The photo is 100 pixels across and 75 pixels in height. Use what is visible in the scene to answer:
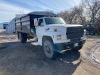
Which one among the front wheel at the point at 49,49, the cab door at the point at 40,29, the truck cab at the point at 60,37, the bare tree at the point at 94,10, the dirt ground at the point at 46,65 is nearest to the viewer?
the dirt ground at the point at 46,65

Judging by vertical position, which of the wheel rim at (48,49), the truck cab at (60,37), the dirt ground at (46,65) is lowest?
the dirt ground at (46,65)

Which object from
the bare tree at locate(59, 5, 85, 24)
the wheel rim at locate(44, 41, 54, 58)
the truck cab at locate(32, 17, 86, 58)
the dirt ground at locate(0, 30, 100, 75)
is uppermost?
the bare tree at locate(59, 5, 85, 24)

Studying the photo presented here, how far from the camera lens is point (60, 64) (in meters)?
6.62

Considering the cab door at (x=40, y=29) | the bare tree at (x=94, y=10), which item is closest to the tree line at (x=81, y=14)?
the bare tree at (x=94, y=10)

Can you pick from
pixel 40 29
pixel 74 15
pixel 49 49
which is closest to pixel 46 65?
pixel 49 49

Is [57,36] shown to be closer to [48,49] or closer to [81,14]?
[48,49]

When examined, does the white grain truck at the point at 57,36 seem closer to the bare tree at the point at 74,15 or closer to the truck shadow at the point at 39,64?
the truck shadow at the point at 39,64

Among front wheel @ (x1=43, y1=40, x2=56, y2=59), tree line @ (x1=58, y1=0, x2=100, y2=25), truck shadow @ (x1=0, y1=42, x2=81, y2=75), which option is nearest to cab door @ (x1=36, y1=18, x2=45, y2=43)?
front wheel @ (x1=43, y1=40, x2=56, y2=59)

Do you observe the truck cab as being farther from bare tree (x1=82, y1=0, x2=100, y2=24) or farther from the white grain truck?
bare tree (x1=82, y1=0, x2=100, y2=24)

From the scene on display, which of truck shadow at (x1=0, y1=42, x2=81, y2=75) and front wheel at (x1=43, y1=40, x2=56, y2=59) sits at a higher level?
front wheel at (x1=43, y1=40, x2=56, y2=59)

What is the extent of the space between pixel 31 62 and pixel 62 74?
198 cm

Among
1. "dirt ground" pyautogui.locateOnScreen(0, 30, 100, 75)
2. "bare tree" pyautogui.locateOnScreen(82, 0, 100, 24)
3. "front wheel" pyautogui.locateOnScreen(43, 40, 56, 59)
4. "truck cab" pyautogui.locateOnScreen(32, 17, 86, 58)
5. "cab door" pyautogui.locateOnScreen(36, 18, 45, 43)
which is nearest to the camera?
"dirt ground" pyautogui.locateOnScreen(0, 30, 100, 75)

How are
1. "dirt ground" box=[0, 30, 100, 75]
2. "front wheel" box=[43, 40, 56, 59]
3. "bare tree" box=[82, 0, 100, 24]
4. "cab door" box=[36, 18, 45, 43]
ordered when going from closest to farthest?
1. "dirt ground" box=[0, 30, 100, 75]
2. "front wheel" box=[43, 40, 56, 59]
3. "cab door" box=[36, 18, 45, 43]
4. "bare tree" box=[82, 0, 100, 24]

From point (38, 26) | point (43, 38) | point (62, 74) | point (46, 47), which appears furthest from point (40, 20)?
point (62, 74)
